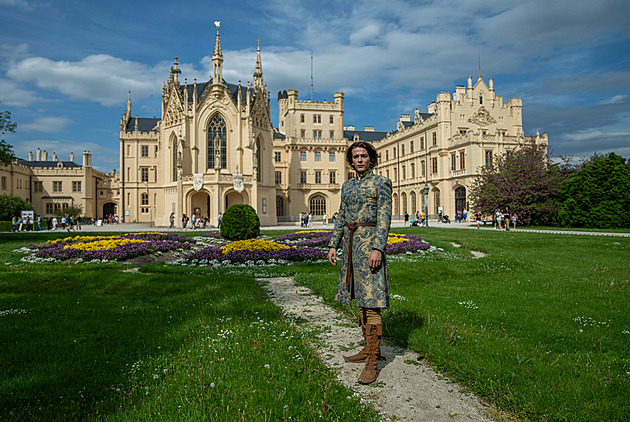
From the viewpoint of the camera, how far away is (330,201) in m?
61.6

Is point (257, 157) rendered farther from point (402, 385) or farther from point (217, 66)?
point (402, 385)

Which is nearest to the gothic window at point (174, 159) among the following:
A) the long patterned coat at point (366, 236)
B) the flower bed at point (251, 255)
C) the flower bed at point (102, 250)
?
the flower bed at point (102, 250)

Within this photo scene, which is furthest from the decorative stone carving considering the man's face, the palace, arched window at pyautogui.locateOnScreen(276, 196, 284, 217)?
the man's face

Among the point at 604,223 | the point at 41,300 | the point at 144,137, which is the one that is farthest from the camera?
the point at 144,137

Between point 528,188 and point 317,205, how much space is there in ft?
109

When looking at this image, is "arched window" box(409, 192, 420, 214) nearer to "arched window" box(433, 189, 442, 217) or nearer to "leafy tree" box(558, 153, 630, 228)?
"arched window" box(433, 189, 442, 217)

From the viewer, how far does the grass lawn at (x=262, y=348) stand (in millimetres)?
3244

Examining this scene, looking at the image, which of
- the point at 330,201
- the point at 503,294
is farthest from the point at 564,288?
the point at 330,201

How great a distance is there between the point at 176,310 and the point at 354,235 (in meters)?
3.61

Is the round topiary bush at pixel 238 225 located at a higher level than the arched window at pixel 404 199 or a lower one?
lower

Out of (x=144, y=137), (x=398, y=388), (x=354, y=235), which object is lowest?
(x=398, y=388)

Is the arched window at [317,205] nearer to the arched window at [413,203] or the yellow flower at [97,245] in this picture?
the arched window at [413,203]

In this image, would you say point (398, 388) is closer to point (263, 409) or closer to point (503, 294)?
point (263, 409)

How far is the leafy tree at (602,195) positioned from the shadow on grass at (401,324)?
30.9 meters
